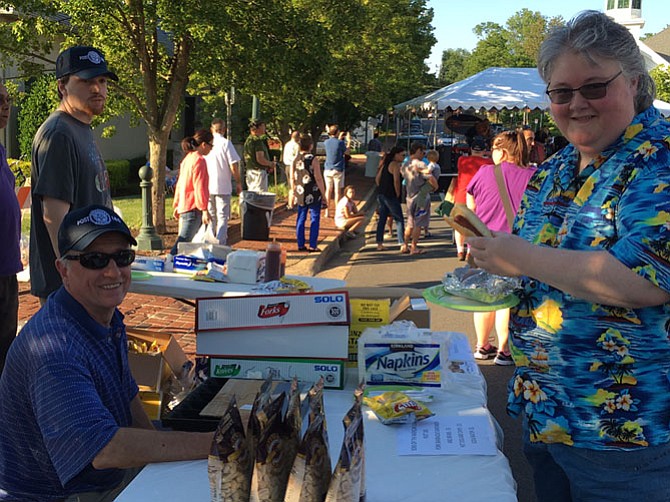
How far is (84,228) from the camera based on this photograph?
2.69 meters

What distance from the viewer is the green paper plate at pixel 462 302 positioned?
233 centimetres

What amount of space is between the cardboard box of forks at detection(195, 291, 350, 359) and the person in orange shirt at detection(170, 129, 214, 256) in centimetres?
717

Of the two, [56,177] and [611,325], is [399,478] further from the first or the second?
[56,177]

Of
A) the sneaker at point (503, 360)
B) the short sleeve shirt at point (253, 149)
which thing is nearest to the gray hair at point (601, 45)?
the sneaker at point (503, 360)

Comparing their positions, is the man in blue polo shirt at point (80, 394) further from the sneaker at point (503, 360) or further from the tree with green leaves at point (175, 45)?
the tree with green leaves at point (175, 45)

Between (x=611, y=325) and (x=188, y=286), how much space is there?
334 cm

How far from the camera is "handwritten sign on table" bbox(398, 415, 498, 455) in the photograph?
253cm

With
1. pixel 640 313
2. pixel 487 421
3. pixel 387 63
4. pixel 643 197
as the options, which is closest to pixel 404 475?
pixel 487 421

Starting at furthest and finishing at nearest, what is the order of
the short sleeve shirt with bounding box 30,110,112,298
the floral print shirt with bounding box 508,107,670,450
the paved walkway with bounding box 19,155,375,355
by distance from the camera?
the paved walkway with bounding box 19,155,375,355 < the short sleeve shirt with bounding box 30,110,112,298 < the floral print shirt with bounding box 508,107,670,450

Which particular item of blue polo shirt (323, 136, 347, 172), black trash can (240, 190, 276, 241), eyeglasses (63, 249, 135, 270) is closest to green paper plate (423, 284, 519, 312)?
eyeglasses (63, 249, 135, 270)

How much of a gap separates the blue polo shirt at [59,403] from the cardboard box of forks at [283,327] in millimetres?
480

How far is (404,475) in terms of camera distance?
7.79 feet

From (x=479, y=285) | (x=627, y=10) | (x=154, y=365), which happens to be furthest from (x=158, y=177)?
(x=627, y=10)

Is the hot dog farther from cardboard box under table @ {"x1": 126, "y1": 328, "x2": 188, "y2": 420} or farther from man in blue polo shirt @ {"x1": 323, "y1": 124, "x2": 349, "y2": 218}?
man in blue polo shirt @ {"x1": 323, "y1": 124, "x2": 349, "y2": 218}
